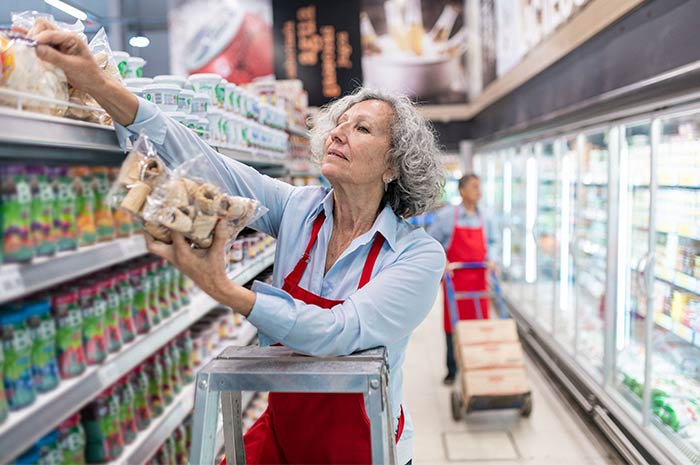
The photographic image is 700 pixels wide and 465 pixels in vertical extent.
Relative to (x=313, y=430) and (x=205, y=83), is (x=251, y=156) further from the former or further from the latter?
(x=313, y=430)

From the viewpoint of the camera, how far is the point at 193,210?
118 centimetres

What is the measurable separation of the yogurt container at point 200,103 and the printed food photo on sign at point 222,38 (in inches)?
275

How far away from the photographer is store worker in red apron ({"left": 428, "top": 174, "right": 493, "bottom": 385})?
18.6 feet

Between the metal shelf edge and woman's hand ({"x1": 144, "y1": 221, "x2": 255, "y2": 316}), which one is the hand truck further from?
woman's hand ({"x1": 144, "y1": 221, "x2": 255, "y2": 316})

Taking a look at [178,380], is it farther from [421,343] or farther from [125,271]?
[421,343]

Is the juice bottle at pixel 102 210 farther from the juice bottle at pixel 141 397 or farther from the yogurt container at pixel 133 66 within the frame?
the juice bottle at pixel 141 397

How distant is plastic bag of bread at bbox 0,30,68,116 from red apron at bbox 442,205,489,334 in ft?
14.9

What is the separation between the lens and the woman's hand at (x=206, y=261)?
1.18m

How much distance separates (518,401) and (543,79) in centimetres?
341

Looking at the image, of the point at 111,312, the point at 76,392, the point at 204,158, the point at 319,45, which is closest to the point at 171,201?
the point at 204,158

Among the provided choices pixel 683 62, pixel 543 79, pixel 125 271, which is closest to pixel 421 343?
pixel 543 79

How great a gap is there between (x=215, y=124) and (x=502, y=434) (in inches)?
125

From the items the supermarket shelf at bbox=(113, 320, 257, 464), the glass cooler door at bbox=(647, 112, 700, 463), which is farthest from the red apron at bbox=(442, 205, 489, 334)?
the supermarket shelf at bbox=(113, 320, 257, 464)

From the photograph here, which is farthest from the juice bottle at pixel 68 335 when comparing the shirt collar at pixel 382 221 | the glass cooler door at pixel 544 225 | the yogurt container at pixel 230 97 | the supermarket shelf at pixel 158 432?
the glass cooler door at pixel 544 225
